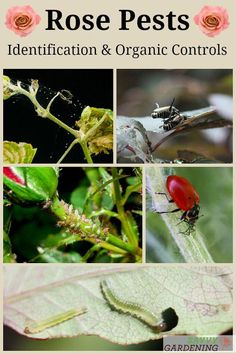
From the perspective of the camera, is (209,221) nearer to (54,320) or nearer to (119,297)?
(119,297)

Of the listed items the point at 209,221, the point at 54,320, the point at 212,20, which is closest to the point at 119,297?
the point at 54,320

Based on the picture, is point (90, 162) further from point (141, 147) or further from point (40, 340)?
point (40, 340)

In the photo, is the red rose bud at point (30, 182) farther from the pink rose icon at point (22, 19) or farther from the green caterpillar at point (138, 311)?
the pink rose icon at point (22, 19)

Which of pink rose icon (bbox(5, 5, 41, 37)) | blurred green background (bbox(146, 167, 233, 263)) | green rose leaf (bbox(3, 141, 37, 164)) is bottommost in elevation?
blurred green background (bbox(146, 167, 233, 263))

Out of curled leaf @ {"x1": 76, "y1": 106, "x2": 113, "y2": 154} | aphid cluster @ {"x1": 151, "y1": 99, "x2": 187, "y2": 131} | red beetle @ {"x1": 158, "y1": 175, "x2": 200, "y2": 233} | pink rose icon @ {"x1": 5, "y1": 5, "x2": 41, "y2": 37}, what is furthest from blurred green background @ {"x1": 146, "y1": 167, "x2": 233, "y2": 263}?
pink rose icon @ {"x1": 5, "y1": 5, "x2": 41, "y2": 37}

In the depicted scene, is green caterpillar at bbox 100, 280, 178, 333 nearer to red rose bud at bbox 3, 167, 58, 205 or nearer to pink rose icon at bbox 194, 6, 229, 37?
red rose bud at bbox 3, 167, 58, 205

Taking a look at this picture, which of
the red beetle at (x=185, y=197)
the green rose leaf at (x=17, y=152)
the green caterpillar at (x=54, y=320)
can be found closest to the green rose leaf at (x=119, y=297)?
the green caterpillar at (x=54, y=320)
